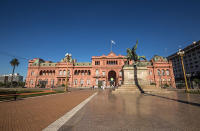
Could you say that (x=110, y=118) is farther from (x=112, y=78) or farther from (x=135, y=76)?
(x=112, y=78)

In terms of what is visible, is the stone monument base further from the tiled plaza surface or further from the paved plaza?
the tiled plaza surface

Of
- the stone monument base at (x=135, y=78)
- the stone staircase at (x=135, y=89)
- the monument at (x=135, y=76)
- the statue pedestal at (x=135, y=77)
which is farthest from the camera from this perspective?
the statue pedestal at (x=135, y=77)

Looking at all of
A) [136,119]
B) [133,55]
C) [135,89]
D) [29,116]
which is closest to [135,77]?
[135,89]

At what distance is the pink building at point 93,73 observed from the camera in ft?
161

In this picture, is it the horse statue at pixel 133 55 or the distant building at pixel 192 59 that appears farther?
the distant building at pixel 192 59

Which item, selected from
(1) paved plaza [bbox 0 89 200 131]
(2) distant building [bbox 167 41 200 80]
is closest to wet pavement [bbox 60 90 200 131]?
(1) paved plaza [bbox 0 89 200 131]

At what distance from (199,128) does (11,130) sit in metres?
5.72

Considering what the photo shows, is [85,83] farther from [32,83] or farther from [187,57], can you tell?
[187,57]

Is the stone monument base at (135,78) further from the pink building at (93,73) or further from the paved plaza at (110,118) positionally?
the pink building at (93,73)

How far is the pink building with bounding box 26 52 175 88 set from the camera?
49.0 meters

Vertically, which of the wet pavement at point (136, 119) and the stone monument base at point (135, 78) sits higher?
the stone monument base at point (135, 78)

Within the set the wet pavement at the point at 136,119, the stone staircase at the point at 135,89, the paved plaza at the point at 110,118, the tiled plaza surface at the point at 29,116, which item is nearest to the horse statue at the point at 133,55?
the stone staircase at the point at 135,89

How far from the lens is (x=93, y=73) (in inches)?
1978

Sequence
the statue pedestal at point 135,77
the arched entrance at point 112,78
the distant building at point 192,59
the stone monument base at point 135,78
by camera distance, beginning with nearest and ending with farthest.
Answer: the stone monument base at point 135,78 < the statue pedestal at point 135,77 < the arched entrance at point 112,78 < the distant building at point 192,59
